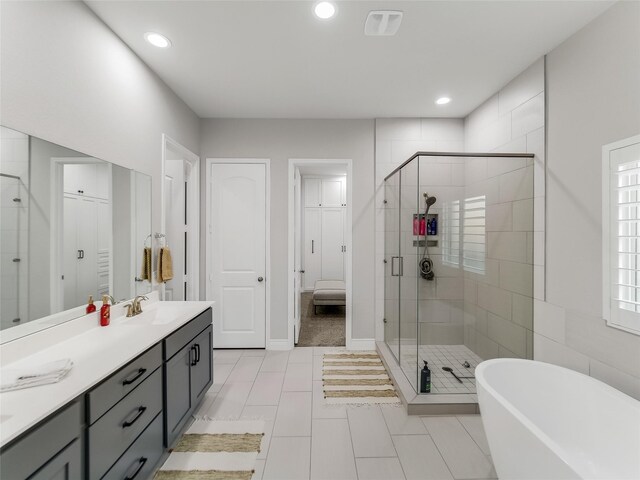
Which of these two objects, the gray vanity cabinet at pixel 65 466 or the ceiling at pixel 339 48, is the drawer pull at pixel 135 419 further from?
the ceiling at pixel 339 48

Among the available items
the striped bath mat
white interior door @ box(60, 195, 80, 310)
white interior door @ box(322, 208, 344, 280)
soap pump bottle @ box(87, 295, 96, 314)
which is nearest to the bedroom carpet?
the striped bath mat

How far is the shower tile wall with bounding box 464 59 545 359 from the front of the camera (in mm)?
2322

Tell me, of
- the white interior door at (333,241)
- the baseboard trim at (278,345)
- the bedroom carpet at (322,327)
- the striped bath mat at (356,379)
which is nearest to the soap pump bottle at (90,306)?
the striped bath mat at (356,379)

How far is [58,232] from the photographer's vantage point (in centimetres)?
154

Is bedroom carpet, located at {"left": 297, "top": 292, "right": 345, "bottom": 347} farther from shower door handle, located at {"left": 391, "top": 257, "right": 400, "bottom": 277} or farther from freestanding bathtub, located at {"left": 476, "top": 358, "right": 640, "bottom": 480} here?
freestanding bathtub, located at {"left": 476, "top": 358, "right": 640, "bottom": 480}

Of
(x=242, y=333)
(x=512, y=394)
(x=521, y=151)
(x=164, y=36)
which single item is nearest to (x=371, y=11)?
(x=164, y=36)

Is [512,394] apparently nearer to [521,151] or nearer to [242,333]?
[521,151]

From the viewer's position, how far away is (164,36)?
2029mm

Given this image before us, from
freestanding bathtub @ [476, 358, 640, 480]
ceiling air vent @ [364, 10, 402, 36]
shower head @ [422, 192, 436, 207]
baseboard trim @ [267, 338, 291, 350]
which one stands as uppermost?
ceiling air vent @ [364, 10, 402, 36]

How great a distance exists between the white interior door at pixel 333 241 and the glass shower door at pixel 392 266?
292 cm

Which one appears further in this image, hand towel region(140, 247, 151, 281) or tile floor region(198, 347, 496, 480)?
hand towel region(140, 247, 151, 281)

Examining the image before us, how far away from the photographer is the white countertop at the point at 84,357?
94 cm

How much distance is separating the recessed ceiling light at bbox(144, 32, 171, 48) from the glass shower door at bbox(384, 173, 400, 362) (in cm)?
229

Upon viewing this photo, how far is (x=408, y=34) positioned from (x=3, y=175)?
241 cm
